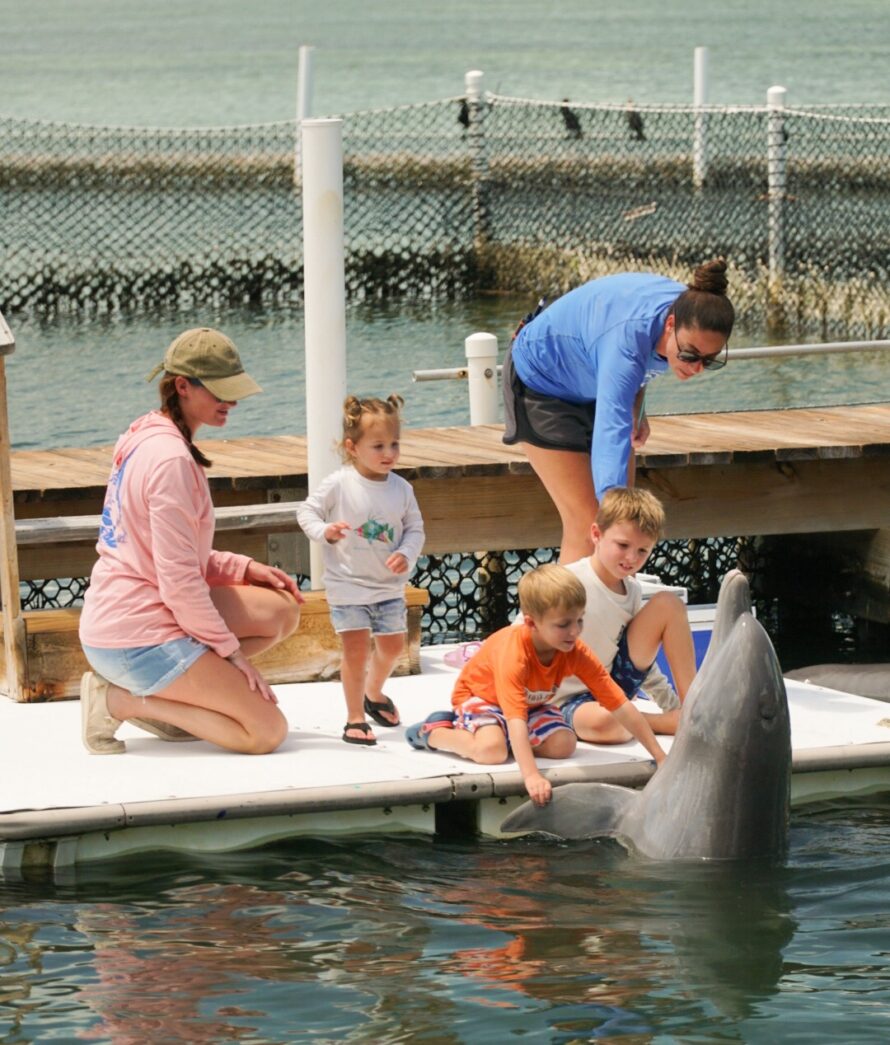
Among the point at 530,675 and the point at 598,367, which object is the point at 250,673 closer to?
the point at 530,675

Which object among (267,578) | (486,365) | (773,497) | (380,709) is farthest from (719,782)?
(486,365)

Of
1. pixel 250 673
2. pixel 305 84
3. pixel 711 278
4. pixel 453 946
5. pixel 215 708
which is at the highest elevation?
pixel 305 84

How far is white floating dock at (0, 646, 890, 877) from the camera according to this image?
20.4ft

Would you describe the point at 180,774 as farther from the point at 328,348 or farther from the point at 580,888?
the point at 328,348

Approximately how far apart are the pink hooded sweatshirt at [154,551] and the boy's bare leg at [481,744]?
0.78m

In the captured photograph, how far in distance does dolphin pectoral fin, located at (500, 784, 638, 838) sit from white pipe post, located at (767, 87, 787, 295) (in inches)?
552

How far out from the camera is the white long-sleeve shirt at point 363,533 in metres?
6.77

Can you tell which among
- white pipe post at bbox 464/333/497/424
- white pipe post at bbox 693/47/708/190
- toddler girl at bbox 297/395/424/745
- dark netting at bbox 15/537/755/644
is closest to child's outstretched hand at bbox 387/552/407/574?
toddler girl at bbox 297/395/424/745

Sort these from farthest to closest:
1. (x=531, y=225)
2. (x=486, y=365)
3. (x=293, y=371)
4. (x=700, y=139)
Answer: (x=531, y=225), (x=700, y=139), (x=293, y=371), (x=486, y=365)

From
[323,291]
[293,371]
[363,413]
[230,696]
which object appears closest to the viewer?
[230,696]

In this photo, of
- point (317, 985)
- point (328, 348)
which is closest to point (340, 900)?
point (317, 985)

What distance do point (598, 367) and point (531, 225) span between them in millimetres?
18159

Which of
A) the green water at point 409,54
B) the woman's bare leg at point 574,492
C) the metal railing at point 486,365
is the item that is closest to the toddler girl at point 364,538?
the woman's bare leg at point 574,492

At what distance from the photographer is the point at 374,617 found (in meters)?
6.89
